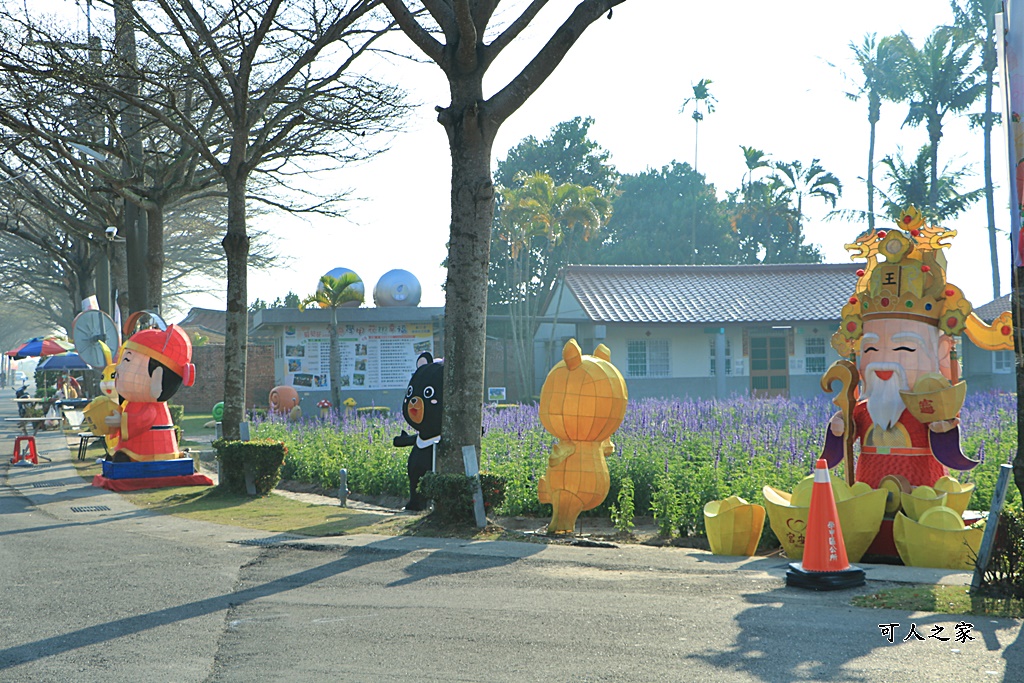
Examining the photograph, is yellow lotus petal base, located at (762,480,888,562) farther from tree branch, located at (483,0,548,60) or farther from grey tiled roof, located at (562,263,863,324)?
grey tiled roof, located at (562,263,863,324)

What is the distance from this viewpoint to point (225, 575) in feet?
28.7

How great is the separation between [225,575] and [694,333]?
25585 millimetres

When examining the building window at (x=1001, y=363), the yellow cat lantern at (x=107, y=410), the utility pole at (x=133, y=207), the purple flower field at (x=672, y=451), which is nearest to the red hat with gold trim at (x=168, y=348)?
the yellow cat lantern at (x=107, y=410)

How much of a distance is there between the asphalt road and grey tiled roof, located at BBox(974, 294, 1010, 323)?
29.2 meters

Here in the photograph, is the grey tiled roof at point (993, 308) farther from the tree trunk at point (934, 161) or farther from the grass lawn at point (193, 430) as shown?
the grass lawn at point (193, 430)

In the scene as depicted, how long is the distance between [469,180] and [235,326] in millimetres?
6389

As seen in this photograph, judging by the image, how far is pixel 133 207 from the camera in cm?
2416

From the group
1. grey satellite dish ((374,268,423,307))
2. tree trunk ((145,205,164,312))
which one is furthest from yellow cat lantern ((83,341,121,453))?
grey satellite dish ((374,268,423,307))

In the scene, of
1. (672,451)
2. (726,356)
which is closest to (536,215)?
(726,356)

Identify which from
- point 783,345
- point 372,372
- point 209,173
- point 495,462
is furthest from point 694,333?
point 495,462

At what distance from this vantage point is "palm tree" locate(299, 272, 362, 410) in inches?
1217

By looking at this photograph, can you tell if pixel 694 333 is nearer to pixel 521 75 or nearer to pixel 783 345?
pixel 783 345

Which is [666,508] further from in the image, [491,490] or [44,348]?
[44,348]

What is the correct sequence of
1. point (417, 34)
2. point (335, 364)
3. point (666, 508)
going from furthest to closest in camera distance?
point (335, 364), point (417, 34), point (666, 508)
